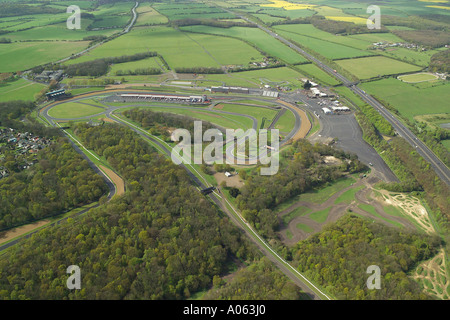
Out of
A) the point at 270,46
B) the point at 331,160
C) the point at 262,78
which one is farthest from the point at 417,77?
the point at 331,160

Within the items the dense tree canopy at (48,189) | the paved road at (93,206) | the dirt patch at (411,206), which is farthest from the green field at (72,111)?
the dirt patch at (411,206)

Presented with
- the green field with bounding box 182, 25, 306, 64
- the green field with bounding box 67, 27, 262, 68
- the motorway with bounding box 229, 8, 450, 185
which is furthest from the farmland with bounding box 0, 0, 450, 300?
the green field with bounding box 182, 25, 306, 64

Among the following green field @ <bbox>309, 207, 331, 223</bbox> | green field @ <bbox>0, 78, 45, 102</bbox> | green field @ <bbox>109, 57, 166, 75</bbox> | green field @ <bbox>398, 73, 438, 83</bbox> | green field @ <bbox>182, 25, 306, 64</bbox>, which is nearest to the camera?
green field @ <bbox>309, 207, 331, 223</bbox>

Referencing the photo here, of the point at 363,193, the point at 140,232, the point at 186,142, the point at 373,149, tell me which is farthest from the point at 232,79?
the point at 140,232

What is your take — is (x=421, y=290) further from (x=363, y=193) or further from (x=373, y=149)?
(x=373, y=149)

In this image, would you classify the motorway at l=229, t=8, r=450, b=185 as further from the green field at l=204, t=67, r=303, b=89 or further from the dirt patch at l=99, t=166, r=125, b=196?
the dirt patch at l=99, t=166, r=125, b=196
